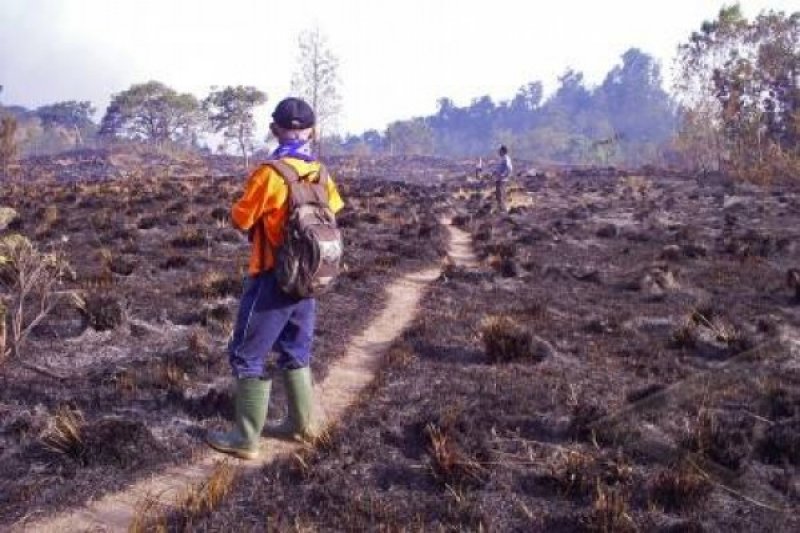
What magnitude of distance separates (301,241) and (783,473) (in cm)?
312

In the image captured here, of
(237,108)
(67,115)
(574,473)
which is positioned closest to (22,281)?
(574,473)

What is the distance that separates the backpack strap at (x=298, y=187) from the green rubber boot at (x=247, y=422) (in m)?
1.11

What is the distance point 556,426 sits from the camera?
456cm

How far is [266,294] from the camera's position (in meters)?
3.96

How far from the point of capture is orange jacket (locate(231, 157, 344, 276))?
380 centimetres

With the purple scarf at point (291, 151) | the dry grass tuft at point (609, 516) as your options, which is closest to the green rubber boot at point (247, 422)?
the purple scarf at point (291, 151)

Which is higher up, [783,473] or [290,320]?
[290,320]

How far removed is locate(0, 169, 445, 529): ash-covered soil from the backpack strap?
1.74 metres

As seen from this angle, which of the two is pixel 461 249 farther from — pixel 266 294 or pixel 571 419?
pixel 266 294

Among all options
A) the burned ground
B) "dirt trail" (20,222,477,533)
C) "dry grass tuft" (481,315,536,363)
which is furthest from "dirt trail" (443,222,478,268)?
"dry grass tuft" (481,315,536,363)

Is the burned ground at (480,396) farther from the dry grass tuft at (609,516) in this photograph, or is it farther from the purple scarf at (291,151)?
the purple scarf at (291,151)

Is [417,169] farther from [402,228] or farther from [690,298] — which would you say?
[690,298]

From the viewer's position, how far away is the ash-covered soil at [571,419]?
357cm

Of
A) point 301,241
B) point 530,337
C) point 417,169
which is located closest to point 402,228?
point 530,337
